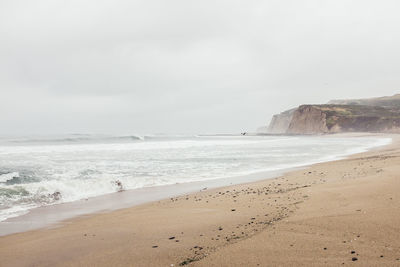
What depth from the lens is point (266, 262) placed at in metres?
4.12

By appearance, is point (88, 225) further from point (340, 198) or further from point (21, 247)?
point (340, 198)

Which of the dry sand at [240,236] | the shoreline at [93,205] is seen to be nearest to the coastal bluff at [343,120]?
the shoreline at [93,205]

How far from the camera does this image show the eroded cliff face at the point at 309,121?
374ft

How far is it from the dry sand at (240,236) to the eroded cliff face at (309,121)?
10960 centimetres

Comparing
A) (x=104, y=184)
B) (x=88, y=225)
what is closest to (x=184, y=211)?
(x=88, y=225)

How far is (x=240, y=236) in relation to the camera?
534 centimetres

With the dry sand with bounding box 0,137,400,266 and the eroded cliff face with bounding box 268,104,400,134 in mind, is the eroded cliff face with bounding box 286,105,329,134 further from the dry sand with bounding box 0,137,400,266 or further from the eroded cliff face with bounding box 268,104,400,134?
the dry sand with bounding box 0,137,400,266

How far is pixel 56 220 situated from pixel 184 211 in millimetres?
3590

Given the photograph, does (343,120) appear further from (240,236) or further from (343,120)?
(240,236)

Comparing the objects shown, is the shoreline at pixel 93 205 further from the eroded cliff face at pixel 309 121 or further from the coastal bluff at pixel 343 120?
the eroded cliff face at pixel 309 121

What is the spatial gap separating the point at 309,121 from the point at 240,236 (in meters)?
126

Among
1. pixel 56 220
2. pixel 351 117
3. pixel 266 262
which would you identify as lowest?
pixel 56 220

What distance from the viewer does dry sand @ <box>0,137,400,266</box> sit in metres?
4.30

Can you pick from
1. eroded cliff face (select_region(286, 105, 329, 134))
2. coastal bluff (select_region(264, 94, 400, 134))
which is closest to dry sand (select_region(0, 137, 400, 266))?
coastal bluff (select_region(264, 94, 400, 134))
